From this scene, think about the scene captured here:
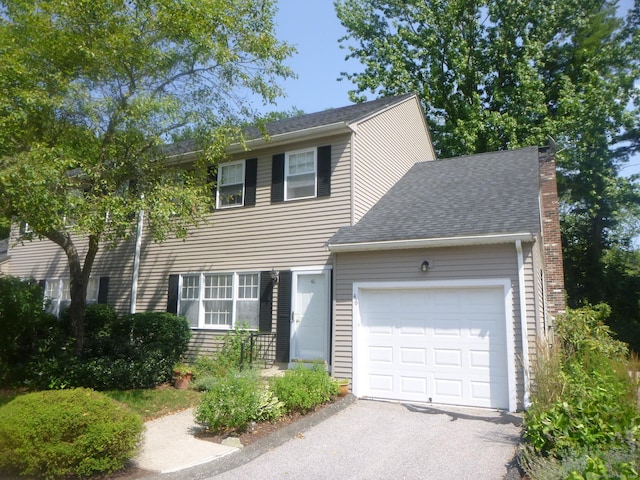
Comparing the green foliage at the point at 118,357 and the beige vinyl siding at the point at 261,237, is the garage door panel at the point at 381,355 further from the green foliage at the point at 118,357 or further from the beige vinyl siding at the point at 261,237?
the green foliage at the point at 118,357

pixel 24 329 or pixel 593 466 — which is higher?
pixel 24 329

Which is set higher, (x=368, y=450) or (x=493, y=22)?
(x=493, y=22)

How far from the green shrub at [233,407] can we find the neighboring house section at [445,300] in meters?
2.74

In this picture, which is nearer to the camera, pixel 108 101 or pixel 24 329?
pixel 108 101

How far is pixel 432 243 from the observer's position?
919cm

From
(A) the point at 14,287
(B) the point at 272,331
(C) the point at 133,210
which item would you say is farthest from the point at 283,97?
(A) the point at 14,287

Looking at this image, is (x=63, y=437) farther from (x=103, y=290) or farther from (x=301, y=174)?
(x=103, y=290)

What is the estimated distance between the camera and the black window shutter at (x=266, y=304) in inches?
453

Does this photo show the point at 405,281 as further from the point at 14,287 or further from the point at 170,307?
the point at 14,287

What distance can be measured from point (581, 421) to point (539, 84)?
734 inches

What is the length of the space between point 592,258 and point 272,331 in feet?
57.6

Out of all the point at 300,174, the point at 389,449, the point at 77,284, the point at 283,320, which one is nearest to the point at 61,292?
the point at 77,284

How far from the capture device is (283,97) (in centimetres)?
1120

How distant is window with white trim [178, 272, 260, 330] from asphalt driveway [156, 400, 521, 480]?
435 cm
